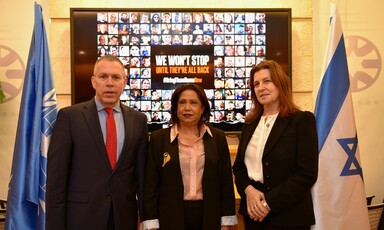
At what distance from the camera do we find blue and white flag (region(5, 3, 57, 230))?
8.25 ft

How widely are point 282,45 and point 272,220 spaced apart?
217 centimetres

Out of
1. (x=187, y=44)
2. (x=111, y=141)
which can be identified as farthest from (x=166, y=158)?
(x=187, y=44)

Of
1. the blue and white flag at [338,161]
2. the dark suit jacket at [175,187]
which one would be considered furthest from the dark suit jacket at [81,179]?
the blue and white flag at [338,161]

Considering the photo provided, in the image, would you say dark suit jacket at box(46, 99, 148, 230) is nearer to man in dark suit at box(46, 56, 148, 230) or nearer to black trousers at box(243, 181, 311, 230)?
man in dark suit at box(46, 56, 148, 230)

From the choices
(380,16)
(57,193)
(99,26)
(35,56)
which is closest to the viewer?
(57,193)

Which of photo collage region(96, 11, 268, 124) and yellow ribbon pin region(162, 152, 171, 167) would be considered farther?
photo collage region(96, 11, 268, 124)

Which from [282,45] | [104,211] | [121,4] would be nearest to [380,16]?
[282,45]

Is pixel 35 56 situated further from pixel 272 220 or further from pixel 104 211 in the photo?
pixel 272 220

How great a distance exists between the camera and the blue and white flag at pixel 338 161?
2.62 m

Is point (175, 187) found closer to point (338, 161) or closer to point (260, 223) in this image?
point (260, 223)

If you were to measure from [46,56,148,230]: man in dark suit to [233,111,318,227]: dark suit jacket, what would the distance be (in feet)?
2.59

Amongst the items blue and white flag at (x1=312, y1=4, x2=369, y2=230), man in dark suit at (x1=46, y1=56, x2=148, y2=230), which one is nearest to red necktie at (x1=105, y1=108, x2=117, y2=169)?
man in dark suit at (x1=46, y1=56, x2=148, y2=230)

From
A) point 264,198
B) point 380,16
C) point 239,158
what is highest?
point 380,16

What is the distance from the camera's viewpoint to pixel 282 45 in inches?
147
